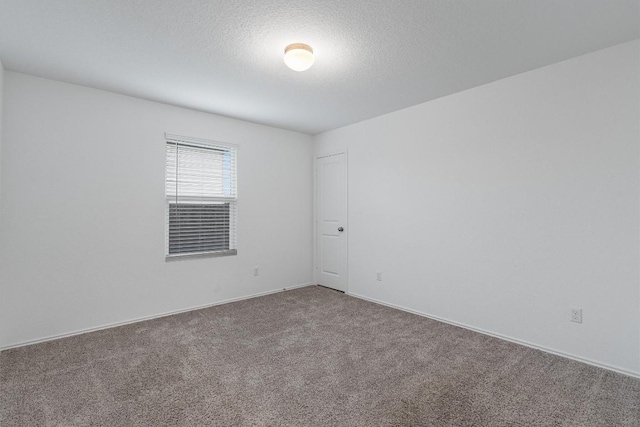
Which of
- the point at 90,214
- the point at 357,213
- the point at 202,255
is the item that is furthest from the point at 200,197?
the point at 357,213

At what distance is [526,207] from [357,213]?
2130 mm

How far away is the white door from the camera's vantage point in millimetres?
4727

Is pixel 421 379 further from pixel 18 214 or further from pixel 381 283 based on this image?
pixel 18 214

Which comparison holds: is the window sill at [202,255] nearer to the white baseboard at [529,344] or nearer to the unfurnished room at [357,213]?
the unfurnished room at [357,213]

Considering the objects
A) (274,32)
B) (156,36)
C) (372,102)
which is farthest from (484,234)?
(156,36)

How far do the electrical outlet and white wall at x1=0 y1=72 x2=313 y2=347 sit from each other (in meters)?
3.65

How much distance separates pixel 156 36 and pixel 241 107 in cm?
158

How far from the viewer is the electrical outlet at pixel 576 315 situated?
2.57 meters

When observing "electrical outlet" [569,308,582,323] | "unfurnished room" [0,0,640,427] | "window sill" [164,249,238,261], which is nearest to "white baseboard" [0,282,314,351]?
"unfurnished room" [0,0,640,427]

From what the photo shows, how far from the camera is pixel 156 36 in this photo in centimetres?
229

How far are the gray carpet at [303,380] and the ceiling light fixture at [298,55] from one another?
93.2 inches

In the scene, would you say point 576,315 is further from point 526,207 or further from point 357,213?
point 357,213

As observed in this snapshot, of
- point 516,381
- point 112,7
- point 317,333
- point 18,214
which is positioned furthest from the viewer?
point 317,333

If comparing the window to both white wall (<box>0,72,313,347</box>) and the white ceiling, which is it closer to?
white wall (<box>0,72,313,347</box>)
